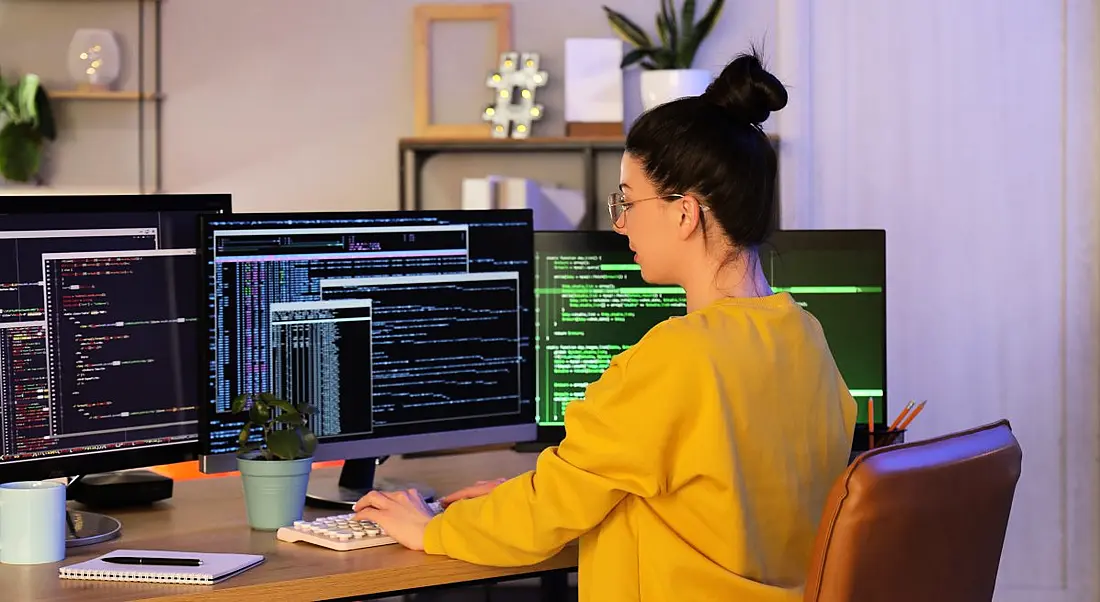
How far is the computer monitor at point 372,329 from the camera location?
5.97ft

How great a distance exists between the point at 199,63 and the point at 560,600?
2397mm

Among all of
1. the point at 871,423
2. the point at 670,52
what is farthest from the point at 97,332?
the point at 670,52

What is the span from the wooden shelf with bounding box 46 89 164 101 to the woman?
8.82 feet

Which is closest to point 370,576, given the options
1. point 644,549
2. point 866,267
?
point 644,549

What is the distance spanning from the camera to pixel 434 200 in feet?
12.9

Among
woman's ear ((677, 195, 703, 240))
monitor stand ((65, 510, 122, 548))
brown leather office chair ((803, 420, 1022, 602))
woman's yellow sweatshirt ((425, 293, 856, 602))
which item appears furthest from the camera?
monitor stand ((65, 510, 122, 548))

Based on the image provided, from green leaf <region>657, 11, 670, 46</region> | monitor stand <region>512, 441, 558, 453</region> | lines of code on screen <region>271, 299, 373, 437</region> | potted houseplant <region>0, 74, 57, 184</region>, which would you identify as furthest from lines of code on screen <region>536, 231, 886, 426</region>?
potted houseplant <region>0, 74, 57, 184</region>

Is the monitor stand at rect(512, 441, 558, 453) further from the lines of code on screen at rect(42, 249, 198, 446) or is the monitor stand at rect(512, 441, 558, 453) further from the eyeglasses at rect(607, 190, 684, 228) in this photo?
the eyeglasses at rect(607, 190, 684, 228)

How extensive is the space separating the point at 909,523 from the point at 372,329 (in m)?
0.94

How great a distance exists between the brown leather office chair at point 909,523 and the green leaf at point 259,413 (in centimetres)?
82

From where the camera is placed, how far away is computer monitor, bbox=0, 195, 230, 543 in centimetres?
166

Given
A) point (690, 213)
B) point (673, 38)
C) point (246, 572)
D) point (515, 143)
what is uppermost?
point (673, 38)

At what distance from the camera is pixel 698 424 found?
1400mm

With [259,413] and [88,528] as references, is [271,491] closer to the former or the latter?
[259,413]
